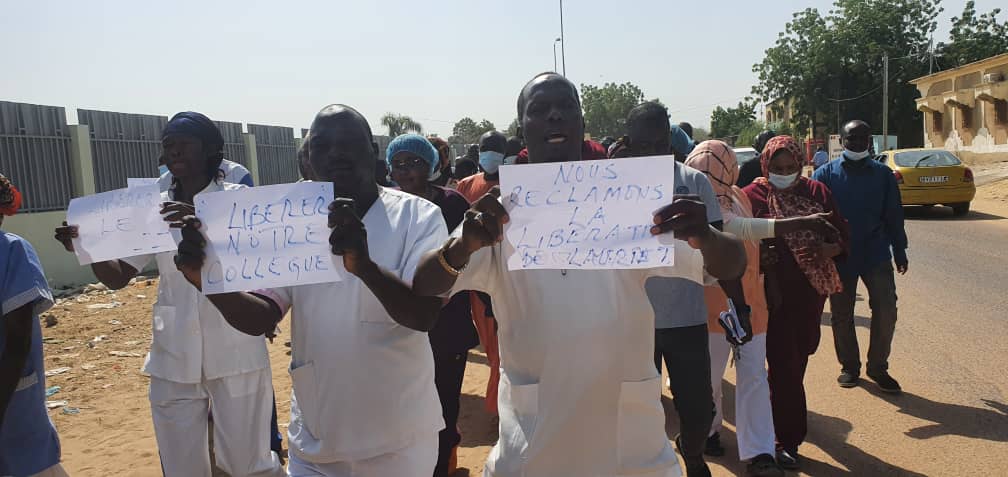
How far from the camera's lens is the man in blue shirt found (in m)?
5.66

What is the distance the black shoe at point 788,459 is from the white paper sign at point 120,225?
3477 millimetres

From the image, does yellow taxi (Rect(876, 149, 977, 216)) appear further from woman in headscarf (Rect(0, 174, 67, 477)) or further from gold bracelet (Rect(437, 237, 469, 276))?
woman in headscarf (Rect(0, 174, 67, 477))

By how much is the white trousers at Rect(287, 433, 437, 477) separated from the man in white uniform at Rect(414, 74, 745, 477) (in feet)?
1.54

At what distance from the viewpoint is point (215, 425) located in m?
3.27

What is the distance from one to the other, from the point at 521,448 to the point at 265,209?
3.30 feet

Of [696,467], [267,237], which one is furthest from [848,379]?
[267,237]

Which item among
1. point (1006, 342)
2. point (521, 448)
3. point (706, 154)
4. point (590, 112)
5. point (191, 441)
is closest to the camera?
point (521, 448)

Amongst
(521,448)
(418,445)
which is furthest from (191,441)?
(521,448)

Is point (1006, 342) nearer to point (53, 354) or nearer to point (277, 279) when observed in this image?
point (277, 279)

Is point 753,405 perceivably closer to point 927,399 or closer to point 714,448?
point 714,448

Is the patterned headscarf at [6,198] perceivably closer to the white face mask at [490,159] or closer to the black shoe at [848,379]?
the white face mask at [490,159]

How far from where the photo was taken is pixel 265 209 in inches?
85.6

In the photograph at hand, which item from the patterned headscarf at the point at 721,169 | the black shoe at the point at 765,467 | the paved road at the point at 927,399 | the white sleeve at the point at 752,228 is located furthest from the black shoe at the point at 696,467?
the patterned headscarf at the point at 721,169

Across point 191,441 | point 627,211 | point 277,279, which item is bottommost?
point 191,441
